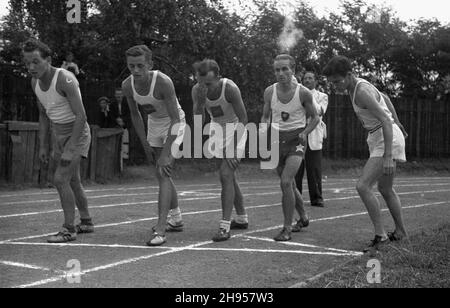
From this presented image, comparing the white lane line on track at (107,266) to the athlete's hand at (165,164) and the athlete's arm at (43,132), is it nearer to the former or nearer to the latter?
the athlete's hand at (165,164)

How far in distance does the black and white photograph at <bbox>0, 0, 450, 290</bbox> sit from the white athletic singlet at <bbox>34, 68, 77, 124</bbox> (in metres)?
0.02

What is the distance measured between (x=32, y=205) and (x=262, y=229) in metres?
4.21

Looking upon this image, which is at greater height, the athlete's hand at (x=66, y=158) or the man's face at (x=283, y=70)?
the man's face at (x=283, y=70)

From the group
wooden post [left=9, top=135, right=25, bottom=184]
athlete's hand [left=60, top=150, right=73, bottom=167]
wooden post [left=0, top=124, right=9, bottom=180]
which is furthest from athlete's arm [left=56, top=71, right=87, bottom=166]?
wooden post [left=0, top=124, right=9, bottom=180]

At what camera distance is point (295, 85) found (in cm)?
754

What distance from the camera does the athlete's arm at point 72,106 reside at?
7062 mm

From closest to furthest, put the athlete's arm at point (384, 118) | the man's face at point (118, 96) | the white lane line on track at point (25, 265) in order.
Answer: the white lane line on track at point (25, 265) → the athlete's arm at point (384, 118) → the man's face at point (118, 96)

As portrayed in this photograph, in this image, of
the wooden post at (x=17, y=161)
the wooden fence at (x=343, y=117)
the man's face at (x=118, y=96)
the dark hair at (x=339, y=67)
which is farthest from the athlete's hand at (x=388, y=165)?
the wooden fence at (x=343, y=117)

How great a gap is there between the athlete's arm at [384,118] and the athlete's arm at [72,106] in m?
3.00

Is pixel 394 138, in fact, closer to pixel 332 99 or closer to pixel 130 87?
pixel 130 87

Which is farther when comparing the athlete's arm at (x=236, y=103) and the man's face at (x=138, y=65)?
the athlete's arm at (x=236, y=103)

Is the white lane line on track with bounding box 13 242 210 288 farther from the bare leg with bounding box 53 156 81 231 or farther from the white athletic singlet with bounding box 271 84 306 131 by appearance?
the white athletic singlet with bounding box 271 84 306 131

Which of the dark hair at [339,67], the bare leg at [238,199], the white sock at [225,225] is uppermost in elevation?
the dark hair at [339,67]
